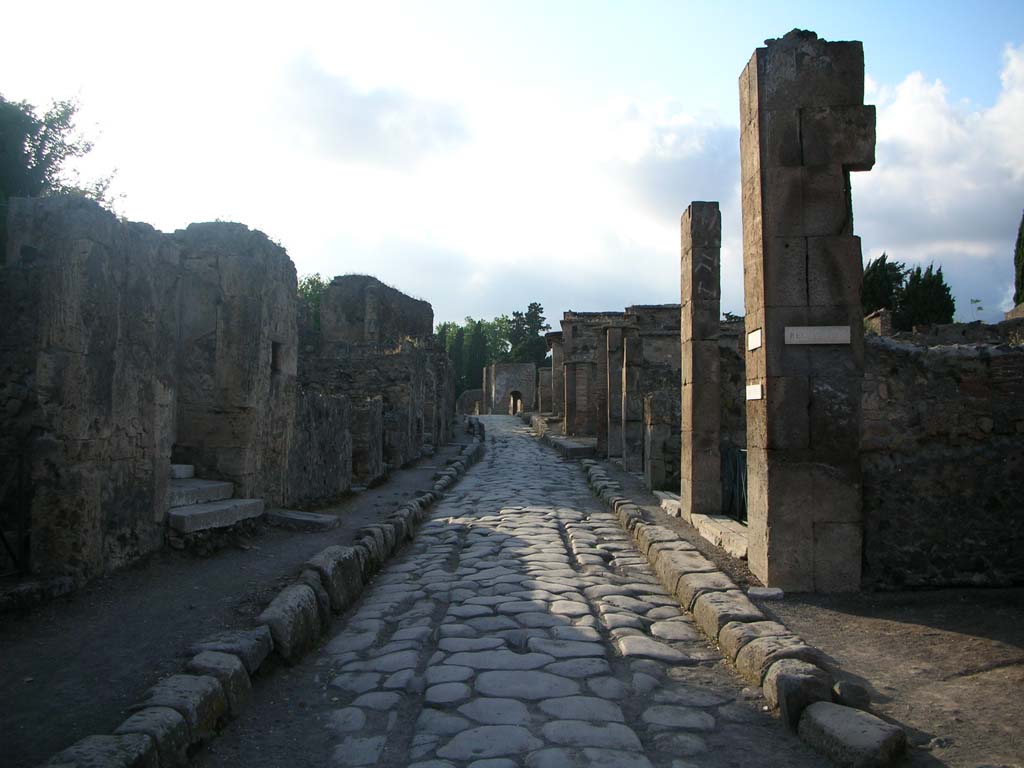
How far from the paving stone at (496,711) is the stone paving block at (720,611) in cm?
175

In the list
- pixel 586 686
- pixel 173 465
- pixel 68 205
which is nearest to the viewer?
pixel 586 686

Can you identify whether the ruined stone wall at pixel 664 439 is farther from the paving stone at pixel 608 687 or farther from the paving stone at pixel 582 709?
the paving stone at pixel 582 709

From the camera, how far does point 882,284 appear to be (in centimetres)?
4341

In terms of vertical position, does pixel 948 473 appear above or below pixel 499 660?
→ above

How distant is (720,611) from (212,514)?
15.4ft

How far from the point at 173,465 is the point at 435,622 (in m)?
4.23

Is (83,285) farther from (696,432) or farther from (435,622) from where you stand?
(696,432)

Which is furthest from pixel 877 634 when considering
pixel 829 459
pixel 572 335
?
pixel 572 335

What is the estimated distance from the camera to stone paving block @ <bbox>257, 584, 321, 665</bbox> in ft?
15.4

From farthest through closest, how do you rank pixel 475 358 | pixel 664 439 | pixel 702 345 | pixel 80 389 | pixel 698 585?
pixel 475 358
pixel 664 439
pixel 702 345
pixel 698 585
pixel 80 389

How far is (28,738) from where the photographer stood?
11.0ft

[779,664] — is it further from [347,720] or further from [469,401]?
[469,401]

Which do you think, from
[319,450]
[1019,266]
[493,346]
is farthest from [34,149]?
[493,346]

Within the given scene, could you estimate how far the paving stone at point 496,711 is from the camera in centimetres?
384
